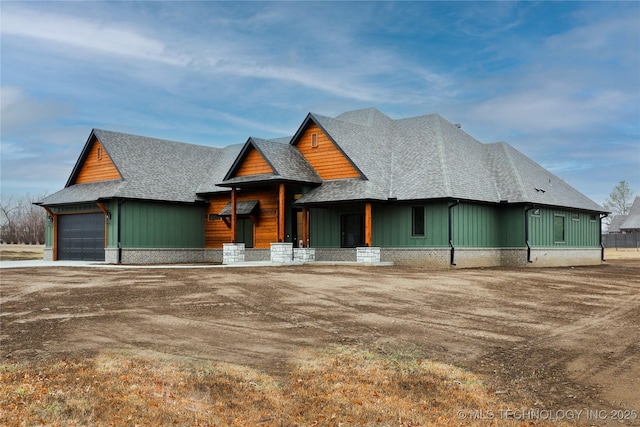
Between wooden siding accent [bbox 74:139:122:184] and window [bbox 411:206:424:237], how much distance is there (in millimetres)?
17009

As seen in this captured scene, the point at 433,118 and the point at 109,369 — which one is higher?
the point at 433,118

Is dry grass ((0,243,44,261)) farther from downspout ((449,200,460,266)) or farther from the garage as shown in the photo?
downspout ((449,200,460,266))

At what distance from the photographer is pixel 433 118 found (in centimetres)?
3594

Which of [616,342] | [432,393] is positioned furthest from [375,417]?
[616,342]

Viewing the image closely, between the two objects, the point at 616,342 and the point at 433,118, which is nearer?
the point at 616,342

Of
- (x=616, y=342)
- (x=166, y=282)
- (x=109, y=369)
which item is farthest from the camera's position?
(x=166, y=282)

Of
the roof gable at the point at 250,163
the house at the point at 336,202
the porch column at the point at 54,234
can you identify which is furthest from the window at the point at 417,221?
the porch column at the point at 54,234

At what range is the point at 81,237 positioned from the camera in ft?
118

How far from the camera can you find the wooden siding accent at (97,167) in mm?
35688

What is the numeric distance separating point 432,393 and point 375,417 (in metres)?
1.17

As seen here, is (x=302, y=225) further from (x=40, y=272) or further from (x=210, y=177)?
(x=40, y=272)

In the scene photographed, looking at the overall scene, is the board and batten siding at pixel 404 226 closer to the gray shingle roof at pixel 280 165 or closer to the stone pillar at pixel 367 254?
the stone pillar at pixel 367 254

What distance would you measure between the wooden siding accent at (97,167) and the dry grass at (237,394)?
90.7 ft

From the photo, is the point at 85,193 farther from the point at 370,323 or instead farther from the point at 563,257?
the point at 563,257
